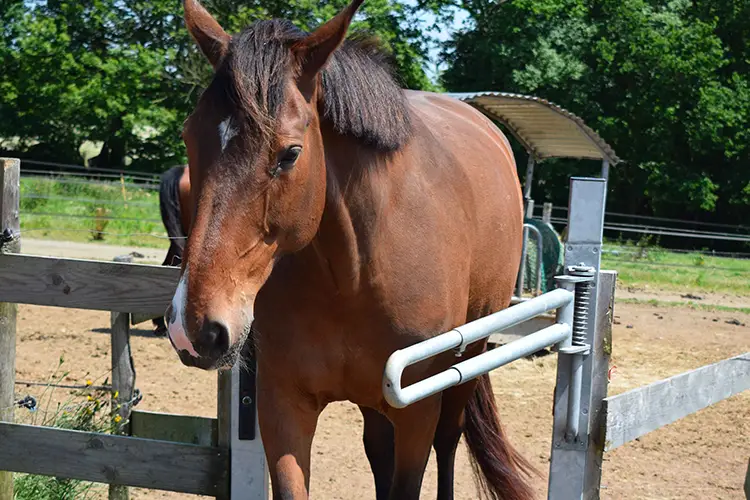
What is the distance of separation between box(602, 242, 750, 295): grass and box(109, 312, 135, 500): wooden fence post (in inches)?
493

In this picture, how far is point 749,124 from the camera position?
91.7 feet

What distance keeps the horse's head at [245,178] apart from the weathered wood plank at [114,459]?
140 centimetres

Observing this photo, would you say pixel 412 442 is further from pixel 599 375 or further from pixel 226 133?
pixel 226 133

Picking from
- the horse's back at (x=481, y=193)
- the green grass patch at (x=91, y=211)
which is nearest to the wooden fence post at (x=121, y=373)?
the horse's back at (x=481, y=193)

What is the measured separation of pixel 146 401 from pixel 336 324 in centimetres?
A: 401

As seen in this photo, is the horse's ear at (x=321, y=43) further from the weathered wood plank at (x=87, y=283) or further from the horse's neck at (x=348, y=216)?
the weathered wood plank at (x=87, y=283)

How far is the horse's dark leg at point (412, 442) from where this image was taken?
2996mm

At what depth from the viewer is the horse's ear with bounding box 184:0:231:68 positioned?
2.47 meters

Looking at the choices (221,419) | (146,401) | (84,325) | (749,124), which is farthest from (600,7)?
(221,419)

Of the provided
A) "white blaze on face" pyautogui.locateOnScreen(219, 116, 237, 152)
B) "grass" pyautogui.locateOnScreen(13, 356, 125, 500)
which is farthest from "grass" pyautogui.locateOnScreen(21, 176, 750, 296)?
"white blaze on face" pyautogui.locateOnScreen(219, 116, 237, 152)

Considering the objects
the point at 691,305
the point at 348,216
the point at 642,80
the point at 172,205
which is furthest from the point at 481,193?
the point at 642,80

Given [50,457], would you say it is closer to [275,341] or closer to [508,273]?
[275,341]

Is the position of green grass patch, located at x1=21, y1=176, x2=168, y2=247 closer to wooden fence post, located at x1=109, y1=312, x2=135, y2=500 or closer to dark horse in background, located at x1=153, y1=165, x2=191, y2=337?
dark horse in background, located at x1=153, y1=165, x2=191, y2=337

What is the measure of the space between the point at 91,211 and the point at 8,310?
52.5 ft
